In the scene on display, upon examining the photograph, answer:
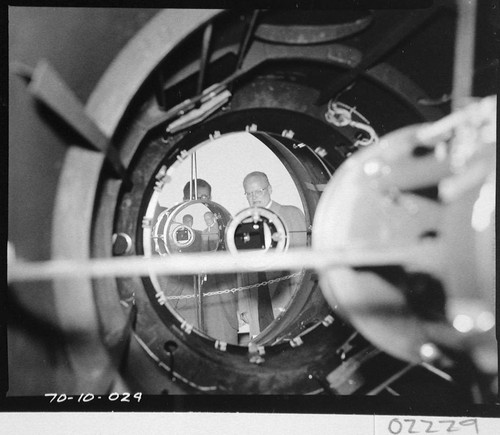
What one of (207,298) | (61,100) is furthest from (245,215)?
(61,100)

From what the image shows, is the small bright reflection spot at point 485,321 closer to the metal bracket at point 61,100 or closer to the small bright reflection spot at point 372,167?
the small bright reflection spot at point 372,167

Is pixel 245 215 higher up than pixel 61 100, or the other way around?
pixel 61 100

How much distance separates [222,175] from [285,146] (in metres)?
0.11

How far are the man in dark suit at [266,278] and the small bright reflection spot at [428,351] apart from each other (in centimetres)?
21

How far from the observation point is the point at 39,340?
0.73 m

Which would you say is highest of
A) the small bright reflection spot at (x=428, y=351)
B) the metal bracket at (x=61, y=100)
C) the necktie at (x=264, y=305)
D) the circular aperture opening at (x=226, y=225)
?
the metal bracket at (x=61, y=100)

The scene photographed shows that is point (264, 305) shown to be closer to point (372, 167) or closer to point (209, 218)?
point (209, 218)

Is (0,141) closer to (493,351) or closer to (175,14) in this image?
(175,14)

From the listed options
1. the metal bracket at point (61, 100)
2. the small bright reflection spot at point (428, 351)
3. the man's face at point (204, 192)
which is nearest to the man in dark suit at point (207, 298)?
the man's face at point (204, 192)

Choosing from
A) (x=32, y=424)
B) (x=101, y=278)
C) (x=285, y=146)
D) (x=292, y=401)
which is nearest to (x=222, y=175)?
(x=285, y=146)

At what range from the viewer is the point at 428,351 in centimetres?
74

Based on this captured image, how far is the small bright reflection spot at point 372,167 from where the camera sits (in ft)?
2.43

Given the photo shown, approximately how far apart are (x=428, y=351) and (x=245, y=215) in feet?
1.10

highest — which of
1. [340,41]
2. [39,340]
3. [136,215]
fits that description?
[340,41]
